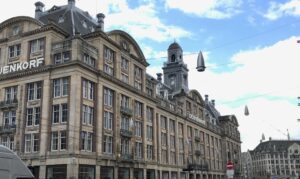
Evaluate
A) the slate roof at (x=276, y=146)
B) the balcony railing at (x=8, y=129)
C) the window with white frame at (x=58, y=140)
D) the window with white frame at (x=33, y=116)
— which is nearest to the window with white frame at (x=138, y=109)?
the window with white frame at (x=58, y=140)

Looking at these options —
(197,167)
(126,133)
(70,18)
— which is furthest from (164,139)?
(70,18)

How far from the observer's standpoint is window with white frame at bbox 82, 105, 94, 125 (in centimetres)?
4434

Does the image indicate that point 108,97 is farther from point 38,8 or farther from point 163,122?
point 163,122

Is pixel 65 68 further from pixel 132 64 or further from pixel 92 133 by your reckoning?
pixel 132 64

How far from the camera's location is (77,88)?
43500 mm

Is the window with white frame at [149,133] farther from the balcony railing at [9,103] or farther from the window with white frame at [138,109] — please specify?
the balcony railing at [9,103]

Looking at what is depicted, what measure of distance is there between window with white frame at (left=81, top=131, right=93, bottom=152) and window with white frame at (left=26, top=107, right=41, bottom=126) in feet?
19.0

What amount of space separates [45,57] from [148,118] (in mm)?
20949

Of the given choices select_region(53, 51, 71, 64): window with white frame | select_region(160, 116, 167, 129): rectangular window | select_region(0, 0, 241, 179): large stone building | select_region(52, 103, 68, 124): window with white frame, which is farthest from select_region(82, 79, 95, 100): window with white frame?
select_region(160, 116, 167, 129): rectangular window

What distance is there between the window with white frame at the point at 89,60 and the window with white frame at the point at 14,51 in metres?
9.50

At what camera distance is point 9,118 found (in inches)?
1877

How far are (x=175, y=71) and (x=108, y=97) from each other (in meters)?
36.2

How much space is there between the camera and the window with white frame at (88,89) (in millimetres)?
45094

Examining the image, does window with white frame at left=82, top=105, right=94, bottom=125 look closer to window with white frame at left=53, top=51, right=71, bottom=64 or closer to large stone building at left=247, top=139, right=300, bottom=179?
window with white frame at left=53, top=51, right=71, bottom=64
